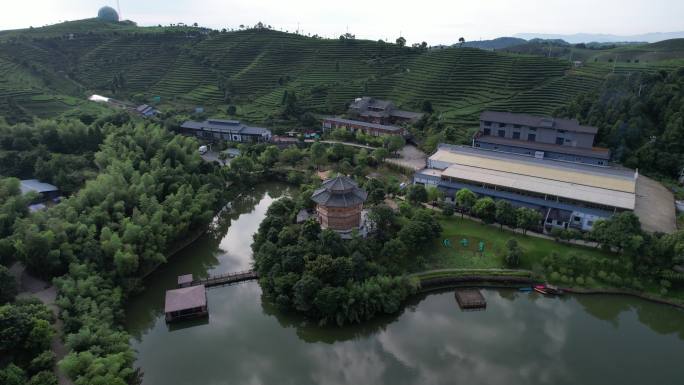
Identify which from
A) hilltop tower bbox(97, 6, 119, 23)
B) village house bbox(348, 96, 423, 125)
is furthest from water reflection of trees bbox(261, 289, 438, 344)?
hilltop tower bbox(97, 6, 119, 23)

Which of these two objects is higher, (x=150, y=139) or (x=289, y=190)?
(x=150, y=139)

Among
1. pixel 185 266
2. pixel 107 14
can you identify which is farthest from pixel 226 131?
pixel 107 14

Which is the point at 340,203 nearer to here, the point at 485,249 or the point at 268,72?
the point at 485,249

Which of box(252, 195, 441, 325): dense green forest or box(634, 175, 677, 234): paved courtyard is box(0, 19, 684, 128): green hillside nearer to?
box(634, 175, 677, 234): paved courtyard

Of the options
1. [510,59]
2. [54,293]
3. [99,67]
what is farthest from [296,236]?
[99,67]

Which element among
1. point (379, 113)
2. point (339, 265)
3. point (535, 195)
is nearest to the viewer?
point (339, 265)

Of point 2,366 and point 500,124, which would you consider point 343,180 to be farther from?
point 500,124
